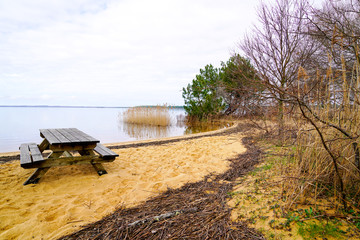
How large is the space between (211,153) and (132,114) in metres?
11.7

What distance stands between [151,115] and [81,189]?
11750 mm

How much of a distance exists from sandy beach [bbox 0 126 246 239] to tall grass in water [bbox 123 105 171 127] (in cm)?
967

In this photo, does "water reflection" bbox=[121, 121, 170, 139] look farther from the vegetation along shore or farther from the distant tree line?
the vegetation along shore

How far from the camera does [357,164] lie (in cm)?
175

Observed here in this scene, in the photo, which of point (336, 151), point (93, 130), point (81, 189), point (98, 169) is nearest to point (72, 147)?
point (98, 169)

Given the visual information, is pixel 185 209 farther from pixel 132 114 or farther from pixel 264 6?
pixel 132 114

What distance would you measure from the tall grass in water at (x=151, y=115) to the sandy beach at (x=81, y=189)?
967 cm

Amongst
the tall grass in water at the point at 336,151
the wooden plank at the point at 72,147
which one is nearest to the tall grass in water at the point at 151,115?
the wooden plank at the point at 72,147

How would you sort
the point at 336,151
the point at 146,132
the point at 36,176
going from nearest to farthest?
the point at 336,151 → the point at 36,176 → the point at 146,132

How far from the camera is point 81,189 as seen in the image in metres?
2.90

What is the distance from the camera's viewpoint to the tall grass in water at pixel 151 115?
14305 millimetres

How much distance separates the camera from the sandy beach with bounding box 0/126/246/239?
202cm

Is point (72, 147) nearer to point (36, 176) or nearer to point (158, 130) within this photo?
point (36, 176)

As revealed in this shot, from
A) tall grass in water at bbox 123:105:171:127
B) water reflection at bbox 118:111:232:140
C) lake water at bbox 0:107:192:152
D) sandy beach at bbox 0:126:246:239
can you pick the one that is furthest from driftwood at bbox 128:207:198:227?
tall grass in water at bbox 123:105:171:127
